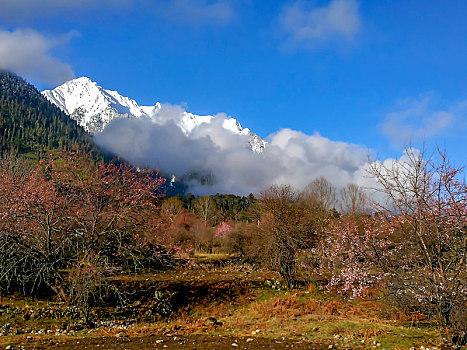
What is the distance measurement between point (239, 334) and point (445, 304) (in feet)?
25.2

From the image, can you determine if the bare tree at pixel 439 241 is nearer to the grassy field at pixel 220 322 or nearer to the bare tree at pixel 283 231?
the grassy field at pixel 220 322

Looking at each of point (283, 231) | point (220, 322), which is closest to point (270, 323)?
point (220, 322)

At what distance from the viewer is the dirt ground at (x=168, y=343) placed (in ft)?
35.4

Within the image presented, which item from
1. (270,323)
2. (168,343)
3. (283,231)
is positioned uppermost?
(283,231)

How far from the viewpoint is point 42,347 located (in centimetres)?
1051

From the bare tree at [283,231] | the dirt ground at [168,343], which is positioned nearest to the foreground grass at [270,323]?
the dirt ground at [168,343]

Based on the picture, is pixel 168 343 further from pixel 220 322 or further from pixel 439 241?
pixel 439 241

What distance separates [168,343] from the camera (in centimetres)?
1148

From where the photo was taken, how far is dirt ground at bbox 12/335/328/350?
10797 millimetres

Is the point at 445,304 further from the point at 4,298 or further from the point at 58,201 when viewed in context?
the point at 4,298

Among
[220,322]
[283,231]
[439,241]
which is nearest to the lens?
[439,241]

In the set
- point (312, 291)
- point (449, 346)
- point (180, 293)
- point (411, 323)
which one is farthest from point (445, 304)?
point (180, 293)

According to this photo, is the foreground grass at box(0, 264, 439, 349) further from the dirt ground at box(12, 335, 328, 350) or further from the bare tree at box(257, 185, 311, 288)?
the bare tree at box(257, 185, 311, 288)

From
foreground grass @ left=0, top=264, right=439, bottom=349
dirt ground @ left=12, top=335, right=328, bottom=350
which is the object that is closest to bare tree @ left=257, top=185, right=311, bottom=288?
foreground grass @ left=0, top=264, right=439, bottom=349
